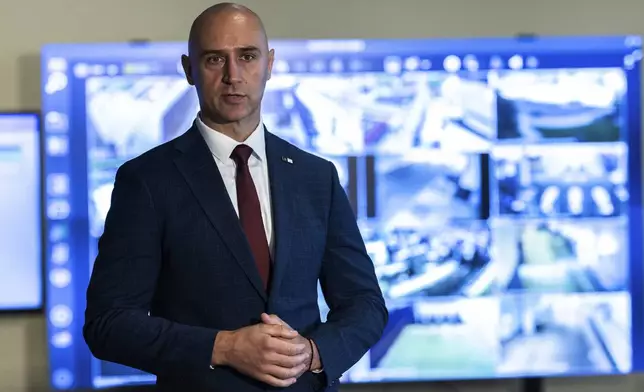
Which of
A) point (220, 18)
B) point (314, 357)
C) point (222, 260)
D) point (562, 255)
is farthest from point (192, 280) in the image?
point (562, 255)

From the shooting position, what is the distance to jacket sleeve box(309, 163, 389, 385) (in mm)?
1509

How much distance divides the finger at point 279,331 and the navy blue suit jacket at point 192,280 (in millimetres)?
73

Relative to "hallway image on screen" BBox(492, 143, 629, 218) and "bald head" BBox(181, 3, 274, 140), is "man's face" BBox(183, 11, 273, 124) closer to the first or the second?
"bald head" BBox(181, 3, 274, 140)

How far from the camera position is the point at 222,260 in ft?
4.67

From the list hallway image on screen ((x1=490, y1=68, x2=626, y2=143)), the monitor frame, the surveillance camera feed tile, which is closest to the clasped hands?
the surveillance camera feed tile

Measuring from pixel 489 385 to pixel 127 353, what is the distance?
201 cm

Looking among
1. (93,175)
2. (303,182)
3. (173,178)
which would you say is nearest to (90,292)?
(173,178)

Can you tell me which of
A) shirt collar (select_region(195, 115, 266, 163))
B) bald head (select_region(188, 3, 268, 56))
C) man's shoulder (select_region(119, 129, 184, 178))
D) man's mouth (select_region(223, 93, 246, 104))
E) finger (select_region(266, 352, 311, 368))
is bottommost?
finger (select_region(266, 352, 311, 368))

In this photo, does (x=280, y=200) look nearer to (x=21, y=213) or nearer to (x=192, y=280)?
(x=192, y=280)

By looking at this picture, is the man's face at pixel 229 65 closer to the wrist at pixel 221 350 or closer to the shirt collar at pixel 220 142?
the shirt collar at pixel 220 142

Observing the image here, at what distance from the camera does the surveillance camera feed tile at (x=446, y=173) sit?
272cm

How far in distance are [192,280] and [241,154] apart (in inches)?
10.8

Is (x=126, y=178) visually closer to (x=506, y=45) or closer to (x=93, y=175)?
(x=93, y=175)

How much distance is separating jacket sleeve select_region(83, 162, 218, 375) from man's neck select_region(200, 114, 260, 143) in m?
0.18
